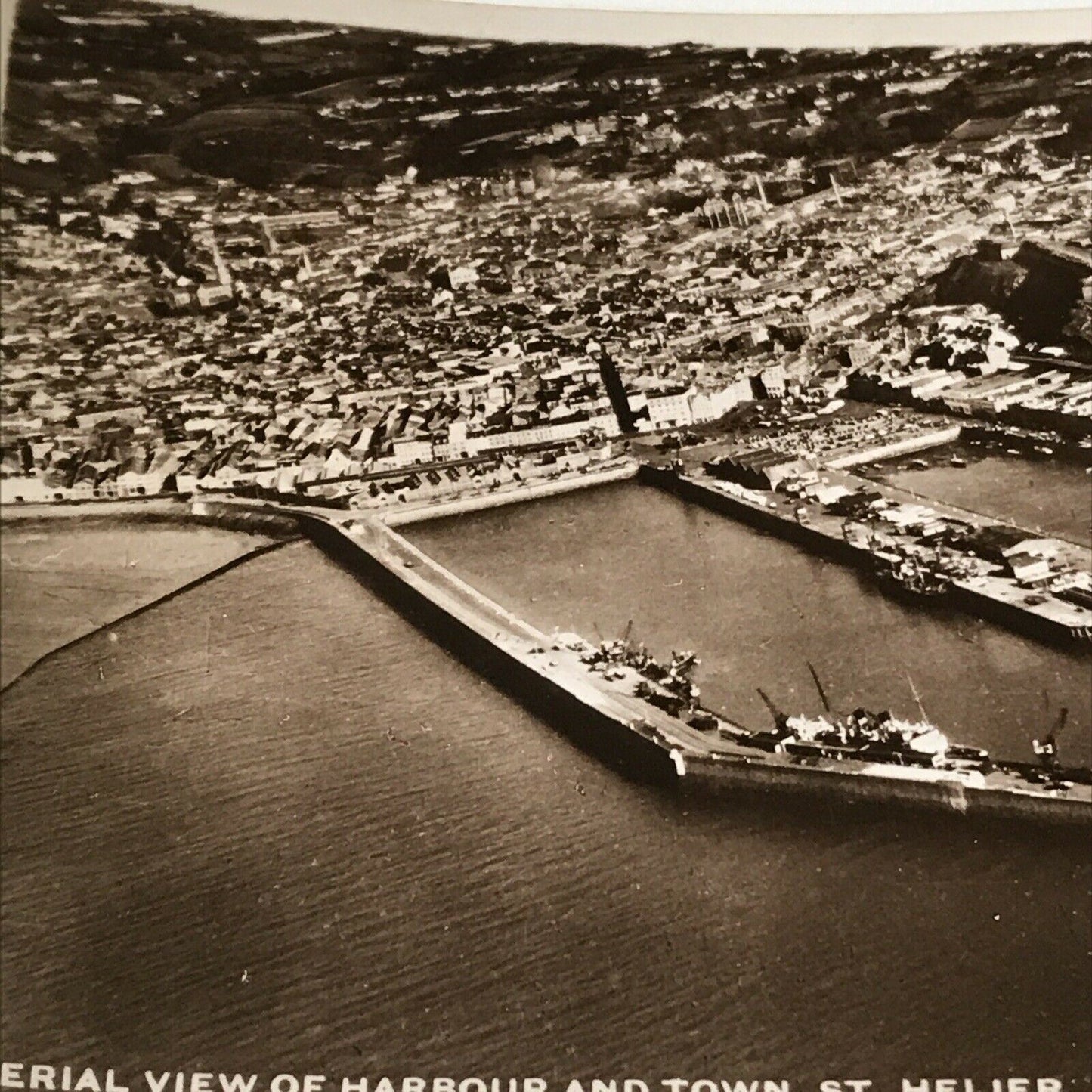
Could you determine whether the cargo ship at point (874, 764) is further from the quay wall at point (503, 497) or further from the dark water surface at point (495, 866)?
the quay wall at point (503, 497)

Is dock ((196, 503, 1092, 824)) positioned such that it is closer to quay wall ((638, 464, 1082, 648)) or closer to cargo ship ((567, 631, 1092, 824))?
cargo ship ((567, 631, 1092, 824))

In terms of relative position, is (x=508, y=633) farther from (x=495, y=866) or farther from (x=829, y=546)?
(x=829, y=546)

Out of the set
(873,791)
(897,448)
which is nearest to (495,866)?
(873,791)

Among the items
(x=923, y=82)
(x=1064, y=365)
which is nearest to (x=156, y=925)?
(x=1064, y=365)

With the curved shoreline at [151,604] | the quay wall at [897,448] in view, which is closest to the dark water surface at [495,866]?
the curved shoreline at [151,604]

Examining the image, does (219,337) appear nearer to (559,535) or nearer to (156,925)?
(559,535)
